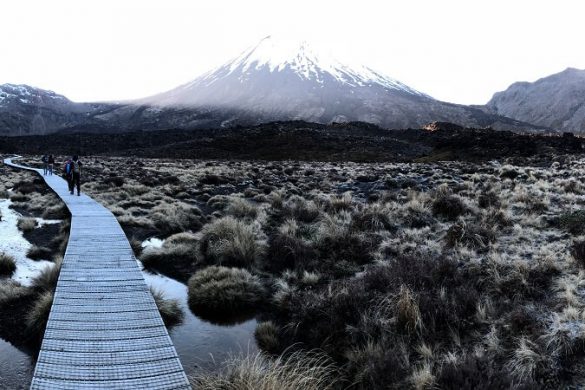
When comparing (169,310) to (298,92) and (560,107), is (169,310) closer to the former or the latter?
(298,92)

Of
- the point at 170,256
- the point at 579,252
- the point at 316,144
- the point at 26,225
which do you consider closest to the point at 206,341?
the point at 170,256

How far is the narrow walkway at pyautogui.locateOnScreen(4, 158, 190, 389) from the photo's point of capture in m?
4.42

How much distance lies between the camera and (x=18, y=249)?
10.5 m

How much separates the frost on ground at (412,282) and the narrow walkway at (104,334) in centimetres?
153

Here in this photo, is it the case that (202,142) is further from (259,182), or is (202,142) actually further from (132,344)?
(132,344)

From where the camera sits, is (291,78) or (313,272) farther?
(291,78)

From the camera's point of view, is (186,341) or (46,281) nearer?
(186,341)

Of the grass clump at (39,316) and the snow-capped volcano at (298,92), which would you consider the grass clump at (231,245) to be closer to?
the grass clump at (39,316)

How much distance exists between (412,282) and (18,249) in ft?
29.5

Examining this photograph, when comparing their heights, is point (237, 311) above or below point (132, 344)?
below

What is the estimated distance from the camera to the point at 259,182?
24.9 meters

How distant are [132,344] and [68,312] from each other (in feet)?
4.24

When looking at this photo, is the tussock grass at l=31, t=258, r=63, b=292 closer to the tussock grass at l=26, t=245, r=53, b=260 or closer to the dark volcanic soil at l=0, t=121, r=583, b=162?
the tussock grass at l=26, t=245, r=53, b=260

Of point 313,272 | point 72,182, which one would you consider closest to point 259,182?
point 72,182
